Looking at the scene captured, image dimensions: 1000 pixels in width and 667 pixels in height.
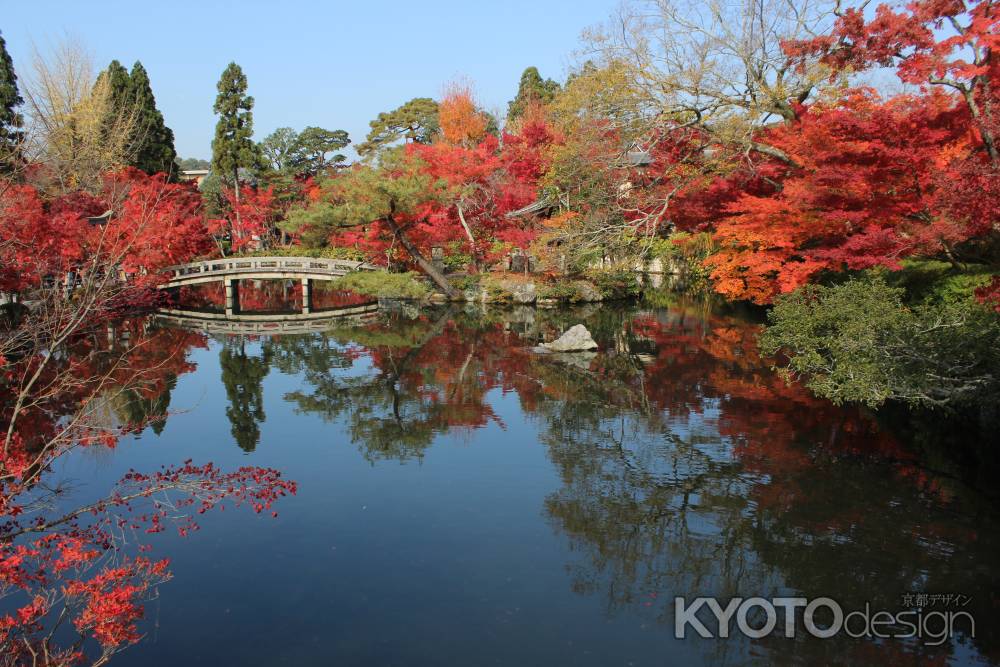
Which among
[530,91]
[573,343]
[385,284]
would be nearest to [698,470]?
[573,343]

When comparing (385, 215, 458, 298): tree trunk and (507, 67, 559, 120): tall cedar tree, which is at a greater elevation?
(507, 67, 559, 120): tall cedar tree

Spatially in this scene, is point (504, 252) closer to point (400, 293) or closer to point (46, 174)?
point (400, 293)

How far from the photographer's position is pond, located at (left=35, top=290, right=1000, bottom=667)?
6129mm

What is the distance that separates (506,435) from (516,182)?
19046 millimetres

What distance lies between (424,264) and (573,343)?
9749mm

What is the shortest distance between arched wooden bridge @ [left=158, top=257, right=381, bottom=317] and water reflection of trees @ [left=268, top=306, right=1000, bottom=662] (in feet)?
26.2

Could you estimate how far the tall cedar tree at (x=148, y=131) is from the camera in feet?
107

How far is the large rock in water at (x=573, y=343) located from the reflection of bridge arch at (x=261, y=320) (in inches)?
313

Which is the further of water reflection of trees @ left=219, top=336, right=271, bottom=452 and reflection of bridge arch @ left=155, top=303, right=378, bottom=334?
reflection of bridge arch @ left=155, top=303, right=378, bottom=334

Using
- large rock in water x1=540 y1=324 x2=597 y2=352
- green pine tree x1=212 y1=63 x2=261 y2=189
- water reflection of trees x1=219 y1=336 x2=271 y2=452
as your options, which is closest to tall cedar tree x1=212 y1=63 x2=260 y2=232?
green pine tree x1=212 y1=63 x2=261 y2=189

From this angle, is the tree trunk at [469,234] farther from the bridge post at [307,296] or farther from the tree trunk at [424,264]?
the bridge post at [307,296]

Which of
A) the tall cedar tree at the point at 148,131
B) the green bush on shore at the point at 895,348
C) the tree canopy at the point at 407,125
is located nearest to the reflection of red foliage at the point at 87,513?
the green bush on shore at the point at 895,348

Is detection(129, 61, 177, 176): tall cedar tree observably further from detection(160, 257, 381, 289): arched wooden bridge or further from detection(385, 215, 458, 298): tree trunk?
detection(385, 215, 458, 298): tree trunk

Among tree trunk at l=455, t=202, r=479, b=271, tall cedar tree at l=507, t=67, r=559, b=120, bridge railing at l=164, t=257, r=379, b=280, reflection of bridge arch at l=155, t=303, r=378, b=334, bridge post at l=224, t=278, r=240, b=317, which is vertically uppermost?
tall cedar tree at l=507, t=67, r=559, b=120
